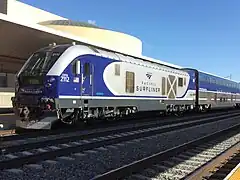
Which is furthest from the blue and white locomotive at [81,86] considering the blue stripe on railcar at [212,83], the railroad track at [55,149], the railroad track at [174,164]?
the blue stripe on railcar at [212,83]

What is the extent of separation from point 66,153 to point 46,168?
5.54 feet

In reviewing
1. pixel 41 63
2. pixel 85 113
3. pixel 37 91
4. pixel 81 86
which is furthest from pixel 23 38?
pixel 37 91

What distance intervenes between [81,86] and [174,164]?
6724 mm

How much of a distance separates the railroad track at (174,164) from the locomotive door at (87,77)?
507 centimetres

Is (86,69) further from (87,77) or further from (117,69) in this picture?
(117,69)

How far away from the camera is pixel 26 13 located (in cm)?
5994

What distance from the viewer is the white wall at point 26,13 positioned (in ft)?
185

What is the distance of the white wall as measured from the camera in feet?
185

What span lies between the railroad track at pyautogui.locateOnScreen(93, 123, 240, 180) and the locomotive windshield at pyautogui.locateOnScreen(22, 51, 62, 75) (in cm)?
608

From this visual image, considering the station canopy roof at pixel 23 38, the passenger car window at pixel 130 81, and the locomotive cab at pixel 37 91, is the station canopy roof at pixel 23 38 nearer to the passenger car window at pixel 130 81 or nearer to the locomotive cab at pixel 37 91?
the locomotive cab at pixel 37 91

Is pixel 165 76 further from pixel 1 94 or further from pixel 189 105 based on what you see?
pixel 1 94

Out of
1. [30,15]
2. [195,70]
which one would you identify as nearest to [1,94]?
[195,70]

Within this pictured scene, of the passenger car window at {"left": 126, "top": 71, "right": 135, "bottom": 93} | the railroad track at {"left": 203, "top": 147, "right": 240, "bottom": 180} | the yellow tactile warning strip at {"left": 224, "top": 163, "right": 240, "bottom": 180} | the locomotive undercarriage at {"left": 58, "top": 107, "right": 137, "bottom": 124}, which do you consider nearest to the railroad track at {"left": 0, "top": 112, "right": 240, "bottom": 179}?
the locomotive undercarriage at {"left": 58, "top": 107, "right": 137, "bottom": 124}

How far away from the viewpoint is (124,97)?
17266mm
